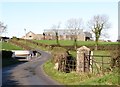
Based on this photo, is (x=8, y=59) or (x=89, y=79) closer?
(x=89, y=79)

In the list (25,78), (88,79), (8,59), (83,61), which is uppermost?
(83,61)

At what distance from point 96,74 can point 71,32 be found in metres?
97.7

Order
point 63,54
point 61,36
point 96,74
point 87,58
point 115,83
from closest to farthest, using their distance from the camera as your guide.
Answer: point 115,83 → point 96,74 → point 87,58 → point 63,54 → point 61,36

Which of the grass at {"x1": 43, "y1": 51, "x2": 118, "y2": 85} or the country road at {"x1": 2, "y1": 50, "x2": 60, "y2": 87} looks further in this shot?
the country road at {"x1": 2, "y1": 50, "x2": 60, "y2": 87}

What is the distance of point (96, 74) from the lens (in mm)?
23469

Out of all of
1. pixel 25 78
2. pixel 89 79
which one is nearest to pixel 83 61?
pixel 25 78

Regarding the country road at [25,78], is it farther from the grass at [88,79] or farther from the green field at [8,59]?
the green field at [8,59]

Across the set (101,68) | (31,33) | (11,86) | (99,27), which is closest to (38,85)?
(11,86)

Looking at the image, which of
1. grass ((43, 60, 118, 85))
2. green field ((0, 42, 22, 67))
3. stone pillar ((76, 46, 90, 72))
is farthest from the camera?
green field ((0, 42, 22, 67))

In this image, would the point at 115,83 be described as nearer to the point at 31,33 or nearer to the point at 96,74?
the point at 96,74

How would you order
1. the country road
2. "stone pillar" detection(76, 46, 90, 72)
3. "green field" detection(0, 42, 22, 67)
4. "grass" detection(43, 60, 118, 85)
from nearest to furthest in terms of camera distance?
1. "grass" detection(43, 60, 118, 85)
2. the country road
3. "stone pillar" detection(76, 46, 90, 72)
4. "green field" detection(0, 42, 22, 67)

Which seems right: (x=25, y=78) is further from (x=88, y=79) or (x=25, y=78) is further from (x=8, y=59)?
(x=8, y=59)

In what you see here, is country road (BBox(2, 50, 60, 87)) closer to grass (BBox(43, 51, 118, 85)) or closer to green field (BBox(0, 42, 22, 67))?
grass (BBox(43, 51, 118, 85))

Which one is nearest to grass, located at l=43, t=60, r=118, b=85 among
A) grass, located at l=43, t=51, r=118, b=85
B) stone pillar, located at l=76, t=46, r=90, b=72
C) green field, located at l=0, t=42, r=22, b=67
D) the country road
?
grass, located at l=43, t=51, r=118, b=85
